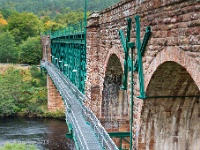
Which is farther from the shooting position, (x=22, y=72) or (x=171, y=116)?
(x=22, y=72)

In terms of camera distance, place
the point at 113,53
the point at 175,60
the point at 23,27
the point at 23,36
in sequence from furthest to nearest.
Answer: the point at 23,27, the point at 23,36, the point at 113,53, the point at 175,60

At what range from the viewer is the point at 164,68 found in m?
9.02

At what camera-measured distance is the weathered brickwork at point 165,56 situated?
7.39m

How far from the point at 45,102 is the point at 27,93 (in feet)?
10.1

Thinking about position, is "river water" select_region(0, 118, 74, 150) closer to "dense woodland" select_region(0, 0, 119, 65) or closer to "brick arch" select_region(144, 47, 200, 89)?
"dense woodland" select_region(0, 0, 119, 65)

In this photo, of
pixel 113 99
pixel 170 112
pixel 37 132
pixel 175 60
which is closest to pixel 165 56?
pixel 175 60

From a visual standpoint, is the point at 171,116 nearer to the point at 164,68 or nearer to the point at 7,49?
the point at 164,68

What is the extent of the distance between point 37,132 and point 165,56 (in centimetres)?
2929

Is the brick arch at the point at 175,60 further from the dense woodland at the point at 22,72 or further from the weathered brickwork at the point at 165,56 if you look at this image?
the dense woodland at the point at 22,72

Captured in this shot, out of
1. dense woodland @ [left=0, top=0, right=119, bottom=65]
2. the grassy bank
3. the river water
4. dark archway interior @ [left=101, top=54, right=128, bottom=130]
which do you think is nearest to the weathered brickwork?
dark archway interior @ [left=101, top=54, right=128, bottom=130]

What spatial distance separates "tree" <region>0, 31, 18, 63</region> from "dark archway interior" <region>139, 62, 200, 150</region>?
55639 mm

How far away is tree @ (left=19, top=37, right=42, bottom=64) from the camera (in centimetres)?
6191

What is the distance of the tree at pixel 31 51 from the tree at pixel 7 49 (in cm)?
171

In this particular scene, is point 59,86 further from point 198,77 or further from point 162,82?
point 198,77
